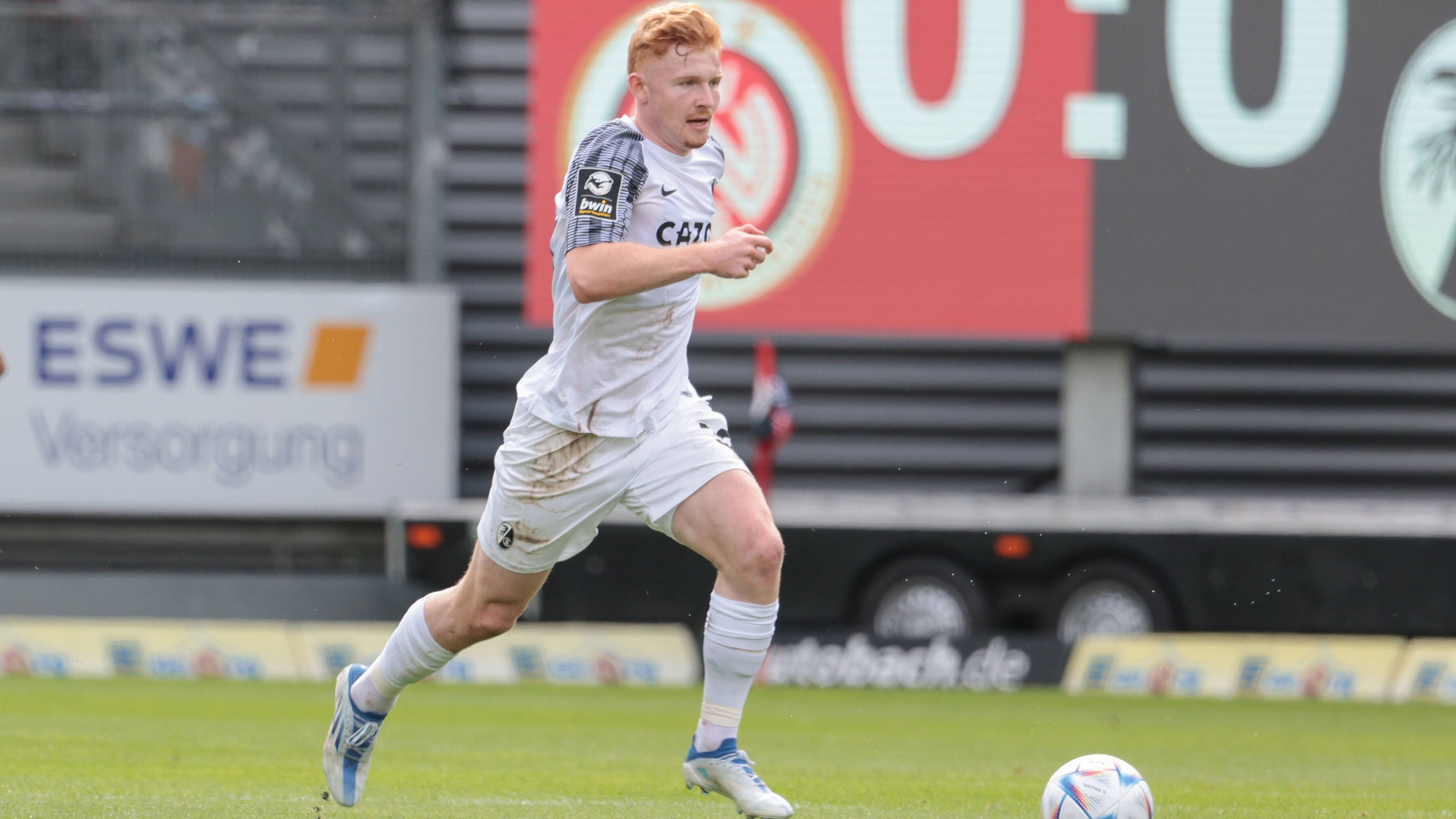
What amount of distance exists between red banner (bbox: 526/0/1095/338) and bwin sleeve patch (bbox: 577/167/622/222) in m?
10.3

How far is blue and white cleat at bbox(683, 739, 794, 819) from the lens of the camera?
529 centimetres

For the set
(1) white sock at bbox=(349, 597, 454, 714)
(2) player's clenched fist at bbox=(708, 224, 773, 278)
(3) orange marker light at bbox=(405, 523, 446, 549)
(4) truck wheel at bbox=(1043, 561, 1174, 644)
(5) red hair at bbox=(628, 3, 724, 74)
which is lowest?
(4) truck wheel at bbox=(1043, 561, 1174, 644)

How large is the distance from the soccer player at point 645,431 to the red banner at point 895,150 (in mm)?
9975

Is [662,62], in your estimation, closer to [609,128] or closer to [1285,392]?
[609,128]

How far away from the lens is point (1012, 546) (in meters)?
15.1

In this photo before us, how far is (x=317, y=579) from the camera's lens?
16.1m

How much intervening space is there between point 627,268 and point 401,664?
4.85 feet

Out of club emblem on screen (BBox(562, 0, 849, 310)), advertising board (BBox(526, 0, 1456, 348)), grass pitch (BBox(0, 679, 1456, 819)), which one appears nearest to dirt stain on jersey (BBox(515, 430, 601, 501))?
grass pitch (BBox(0, 679, 1456, 819))

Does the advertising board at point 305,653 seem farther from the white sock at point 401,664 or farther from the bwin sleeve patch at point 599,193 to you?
the bwin sleeve patch at point 599,193

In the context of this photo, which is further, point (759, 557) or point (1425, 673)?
point (1425, 673)

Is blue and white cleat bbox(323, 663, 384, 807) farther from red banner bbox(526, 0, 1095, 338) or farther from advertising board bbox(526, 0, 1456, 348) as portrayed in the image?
advertising board bbox(526, 0, 1456, 348)

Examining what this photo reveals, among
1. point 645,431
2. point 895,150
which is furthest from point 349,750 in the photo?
point 895,150

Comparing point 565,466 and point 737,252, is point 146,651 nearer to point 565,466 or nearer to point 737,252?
point 565,466

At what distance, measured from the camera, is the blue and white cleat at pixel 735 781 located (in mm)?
5289
